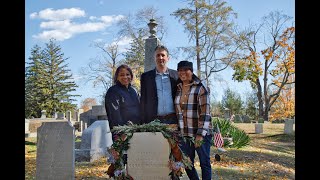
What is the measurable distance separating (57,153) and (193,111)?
327cm

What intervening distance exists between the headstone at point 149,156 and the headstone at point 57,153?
2.45m

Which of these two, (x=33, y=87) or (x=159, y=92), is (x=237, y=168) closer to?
(x=159, y=92)

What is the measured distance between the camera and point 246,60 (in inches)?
1053

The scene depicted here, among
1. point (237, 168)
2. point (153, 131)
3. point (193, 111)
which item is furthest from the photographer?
point (237, 168)

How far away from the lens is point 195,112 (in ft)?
14.5

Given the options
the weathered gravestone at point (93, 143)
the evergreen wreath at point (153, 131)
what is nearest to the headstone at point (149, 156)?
the evergreen wreath at point (153, 131)

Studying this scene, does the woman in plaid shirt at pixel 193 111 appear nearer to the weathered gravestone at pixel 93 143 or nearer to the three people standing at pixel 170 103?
the three people standing at pixel 170 103

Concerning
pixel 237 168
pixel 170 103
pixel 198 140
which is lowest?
pixel 237 168


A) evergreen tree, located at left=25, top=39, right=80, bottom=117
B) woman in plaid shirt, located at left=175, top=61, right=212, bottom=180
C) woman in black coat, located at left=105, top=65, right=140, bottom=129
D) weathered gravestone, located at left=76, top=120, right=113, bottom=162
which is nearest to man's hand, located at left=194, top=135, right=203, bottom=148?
woman in plaid shirt, located at left=175, top=61, right=212, bottom=180

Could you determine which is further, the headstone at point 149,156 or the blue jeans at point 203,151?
the blue jeans at point 203,151

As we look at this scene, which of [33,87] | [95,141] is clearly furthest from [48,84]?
[95,141]

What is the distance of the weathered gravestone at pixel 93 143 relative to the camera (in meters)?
9.19
